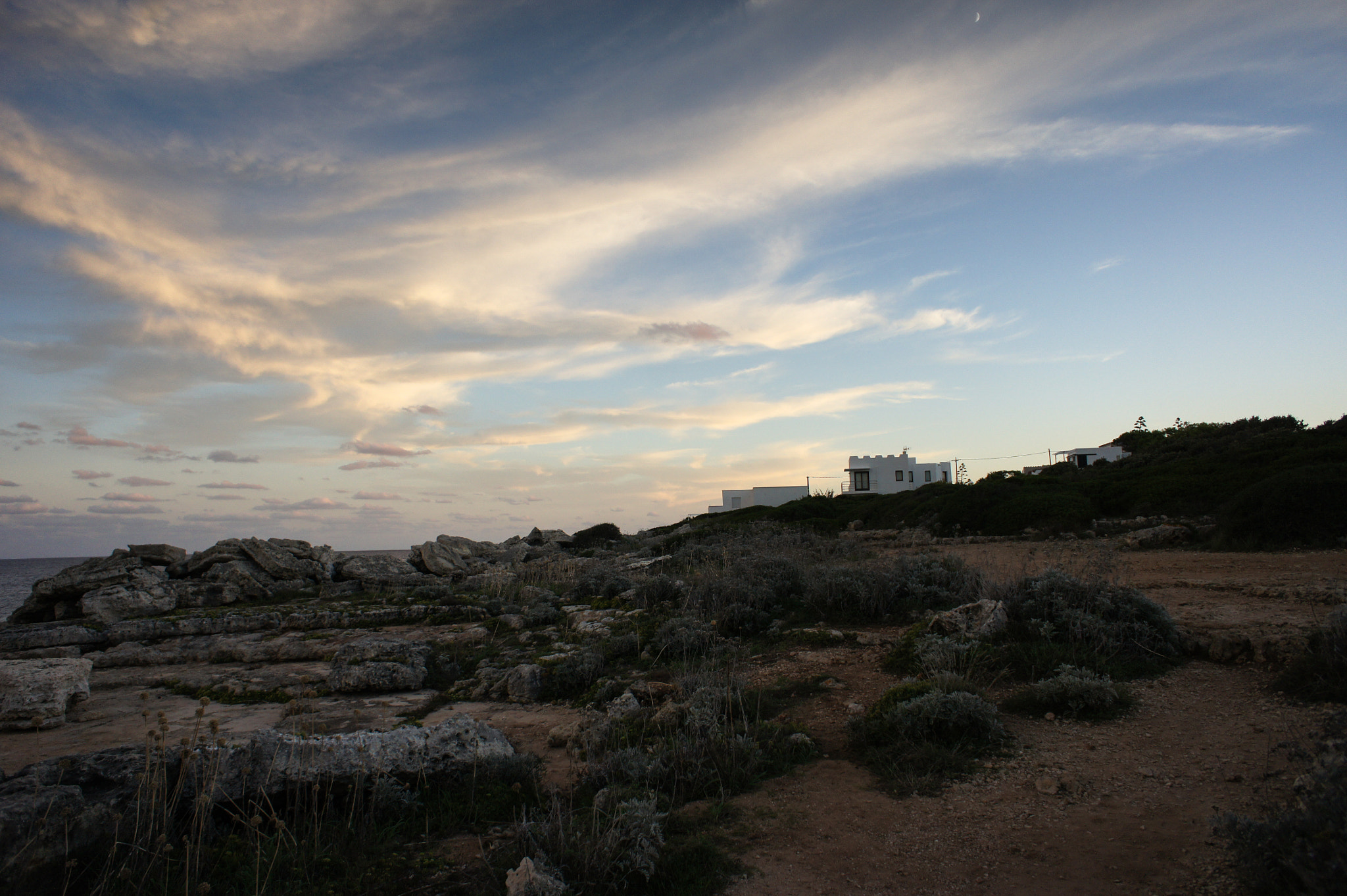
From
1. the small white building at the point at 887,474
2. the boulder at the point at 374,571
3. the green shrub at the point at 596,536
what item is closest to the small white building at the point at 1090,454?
the small white building at the point at 887,474

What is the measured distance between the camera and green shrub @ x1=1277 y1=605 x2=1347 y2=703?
4.79 meters

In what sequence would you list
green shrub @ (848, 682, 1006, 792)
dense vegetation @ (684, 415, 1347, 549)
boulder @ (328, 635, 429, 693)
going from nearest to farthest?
green shrub @ (848, 682, 1006, 792) → boulder @ (328, 635, 429, 693) → dense vegetation @ (684, 415, 1347, 549)

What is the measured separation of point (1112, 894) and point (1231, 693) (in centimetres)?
327

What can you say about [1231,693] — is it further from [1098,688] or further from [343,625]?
[343,625]

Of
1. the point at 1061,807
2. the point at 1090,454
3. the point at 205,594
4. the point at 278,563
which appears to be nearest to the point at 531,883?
the point at 1061,807

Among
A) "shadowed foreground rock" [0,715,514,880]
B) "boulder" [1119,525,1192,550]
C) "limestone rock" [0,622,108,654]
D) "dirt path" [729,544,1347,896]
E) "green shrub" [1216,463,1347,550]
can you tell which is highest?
"green shrub" [1216,463,1347,550]

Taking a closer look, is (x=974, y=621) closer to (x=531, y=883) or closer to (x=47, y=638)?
(x=531, y=883)

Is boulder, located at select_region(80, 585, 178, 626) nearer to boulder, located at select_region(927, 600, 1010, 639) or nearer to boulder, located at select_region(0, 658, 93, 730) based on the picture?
boulder, located at select_region(0, 658, 93, 730)

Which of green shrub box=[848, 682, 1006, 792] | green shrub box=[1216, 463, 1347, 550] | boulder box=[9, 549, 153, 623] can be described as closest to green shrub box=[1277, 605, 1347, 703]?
green shrub box=[848, 682, 1006, 792]

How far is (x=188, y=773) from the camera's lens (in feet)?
12.8

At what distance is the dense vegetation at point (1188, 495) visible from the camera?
12445mm

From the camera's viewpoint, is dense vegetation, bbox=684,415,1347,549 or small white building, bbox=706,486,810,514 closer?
dense vegetation, bbox=684,415,1347,549

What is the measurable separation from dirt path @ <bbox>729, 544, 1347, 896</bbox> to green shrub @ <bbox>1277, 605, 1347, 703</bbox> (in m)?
0.18

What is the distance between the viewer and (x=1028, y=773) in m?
4.36
